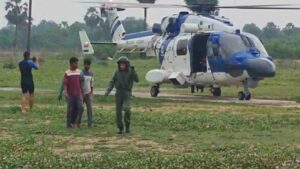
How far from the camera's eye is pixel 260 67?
23.8 m

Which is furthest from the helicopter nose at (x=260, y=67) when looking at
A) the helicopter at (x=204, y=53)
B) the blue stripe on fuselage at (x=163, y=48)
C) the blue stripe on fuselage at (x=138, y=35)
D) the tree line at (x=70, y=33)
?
the tree line at (x=70, y=33)

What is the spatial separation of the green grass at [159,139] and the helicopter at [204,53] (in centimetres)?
389

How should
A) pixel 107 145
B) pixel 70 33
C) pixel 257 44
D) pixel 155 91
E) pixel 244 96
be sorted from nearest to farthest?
pixel 107 145, pixel 244 96, pixel 257 44, pixel 155 91, pixel 70 33

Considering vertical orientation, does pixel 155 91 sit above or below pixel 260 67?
below

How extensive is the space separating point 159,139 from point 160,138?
13 cm

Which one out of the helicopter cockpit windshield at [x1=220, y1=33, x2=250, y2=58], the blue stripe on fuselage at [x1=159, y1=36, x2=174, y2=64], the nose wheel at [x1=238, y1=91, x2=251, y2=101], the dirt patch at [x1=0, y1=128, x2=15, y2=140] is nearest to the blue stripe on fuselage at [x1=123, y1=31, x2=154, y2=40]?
the blue stripe on fuselage at [x1=159, y1=36, x2=174, y2=64]

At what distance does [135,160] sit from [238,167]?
1.36m

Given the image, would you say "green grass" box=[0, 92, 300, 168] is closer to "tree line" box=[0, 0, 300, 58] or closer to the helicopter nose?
the helicopter nose

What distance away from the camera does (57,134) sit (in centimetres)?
1370

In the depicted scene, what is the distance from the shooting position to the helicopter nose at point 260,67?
23797 millimetres

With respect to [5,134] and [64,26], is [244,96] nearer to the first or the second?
[5,134]

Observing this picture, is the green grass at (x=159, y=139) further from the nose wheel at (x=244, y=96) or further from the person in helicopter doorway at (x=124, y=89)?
the nose wheel at (x=244, y=96)

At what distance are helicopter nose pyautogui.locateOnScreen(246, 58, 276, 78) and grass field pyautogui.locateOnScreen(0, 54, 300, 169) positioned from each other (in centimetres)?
274

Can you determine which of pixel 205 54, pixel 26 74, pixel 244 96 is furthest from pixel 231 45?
pixel 26 74
